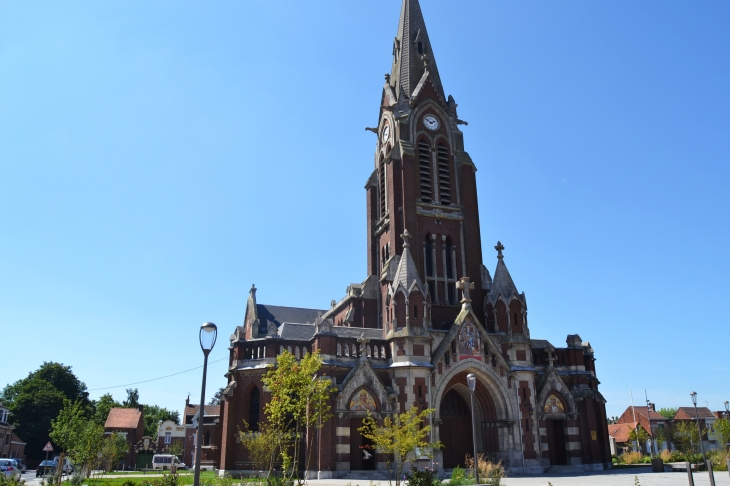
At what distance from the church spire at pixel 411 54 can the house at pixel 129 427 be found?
5552 cm

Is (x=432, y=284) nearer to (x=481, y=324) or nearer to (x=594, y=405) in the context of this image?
(x=481, y=324)

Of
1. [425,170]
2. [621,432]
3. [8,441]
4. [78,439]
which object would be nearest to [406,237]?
[425,170]

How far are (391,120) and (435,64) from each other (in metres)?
8.23

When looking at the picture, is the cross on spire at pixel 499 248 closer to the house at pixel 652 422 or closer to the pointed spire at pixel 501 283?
the pointed spire at pixel 501 283

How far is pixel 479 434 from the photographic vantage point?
3888cm

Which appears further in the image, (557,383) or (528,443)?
(557,383)

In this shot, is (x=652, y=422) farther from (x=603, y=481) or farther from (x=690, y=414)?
(x=603, y=481)

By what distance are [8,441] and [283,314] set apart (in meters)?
42.6

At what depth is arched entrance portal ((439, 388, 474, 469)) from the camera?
38.1 metres

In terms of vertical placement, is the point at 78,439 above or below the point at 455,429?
below

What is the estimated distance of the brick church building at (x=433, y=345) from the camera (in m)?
36.0

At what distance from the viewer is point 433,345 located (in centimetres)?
3831

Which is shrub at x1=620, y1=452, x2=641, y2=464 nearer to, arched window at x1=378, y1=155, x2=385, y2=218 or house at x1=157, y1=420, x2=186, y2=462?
arched window at x1=378, y1=155, x2=385, y2=218

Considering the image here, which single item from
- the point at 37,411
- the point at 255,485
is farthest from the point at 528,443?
the point at 37,411
